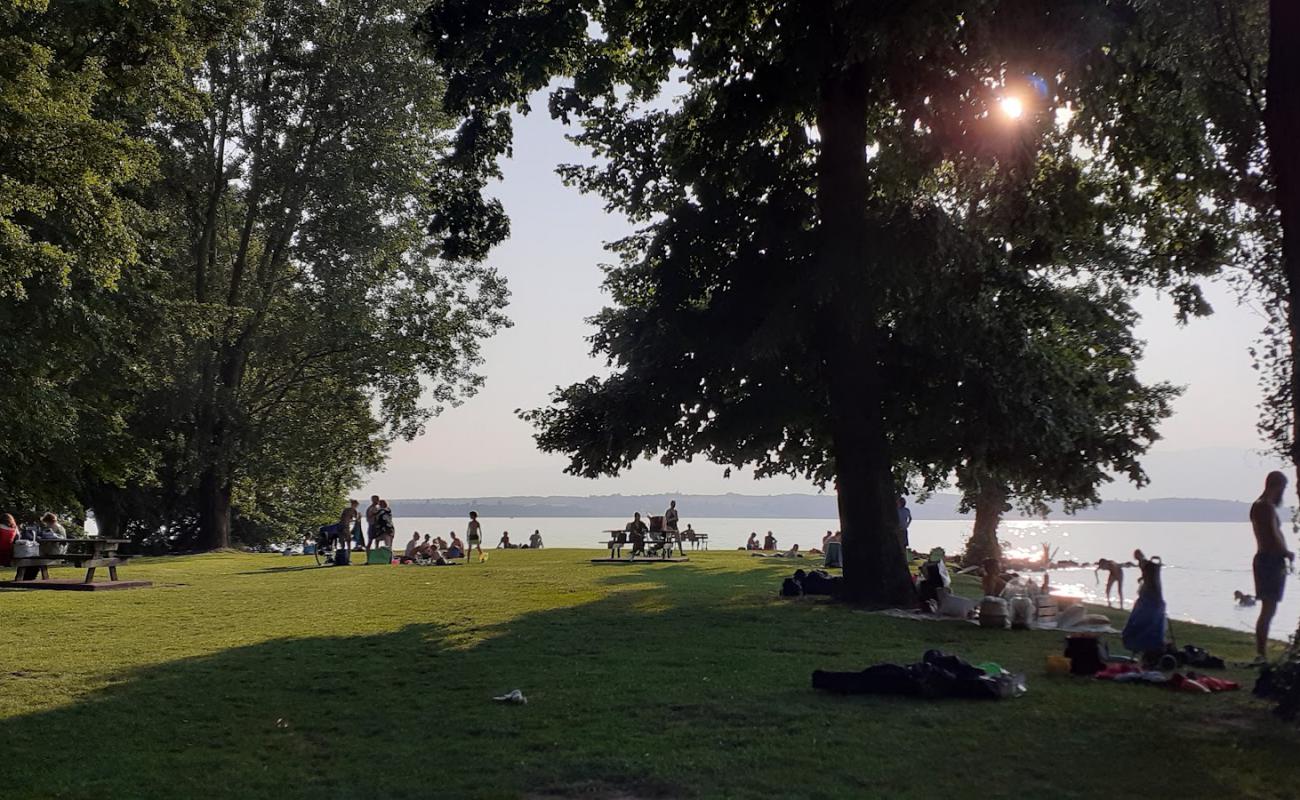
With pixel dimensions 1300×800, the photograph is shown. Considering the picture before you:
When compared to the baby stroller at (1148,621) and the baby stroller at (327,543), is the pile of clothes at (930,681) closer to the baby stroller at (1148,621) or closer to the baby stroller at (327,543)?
the baby stroller at (1148,621)

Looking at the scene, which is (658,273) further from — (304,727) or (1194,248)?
(304,727)

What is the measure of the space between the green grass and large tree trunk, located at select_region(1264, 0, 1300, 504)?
10.6 ft

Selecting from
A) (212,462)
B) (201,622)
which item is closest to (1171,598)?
(201,622)

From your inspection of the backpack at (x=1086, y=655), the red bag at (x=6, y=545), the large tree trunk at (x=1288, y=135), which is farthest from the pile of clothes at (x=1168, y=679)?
the red bag at (x=6, y=545)

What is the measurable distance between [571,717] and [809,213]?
45.3 feet

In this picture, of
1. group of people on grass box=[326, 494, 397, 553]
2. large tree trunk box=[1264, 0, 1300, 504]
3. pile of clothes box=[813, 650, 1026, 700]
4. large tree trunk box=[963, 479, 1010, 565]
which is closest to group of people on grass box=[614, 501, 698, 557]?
group of people on grass box=[326, 494, 397, 553]

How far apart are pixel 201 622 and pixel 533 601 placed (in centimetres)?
563

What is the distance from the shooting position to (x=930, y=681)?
936 centimetres

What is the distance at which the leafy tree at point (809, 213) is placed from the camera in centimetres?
1652

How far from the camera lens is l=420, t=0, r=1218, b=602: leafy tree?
54.2ft

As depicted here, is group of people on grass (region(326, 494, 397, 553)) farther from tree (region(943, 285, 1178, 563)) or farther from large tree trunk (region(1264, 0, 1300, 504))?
large tree trunk (region(1264, 0, 1300, 504))

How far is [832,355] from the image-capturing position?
62.5 feet

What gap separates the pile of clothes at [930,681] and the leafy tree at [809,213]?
Answer: 300 inches

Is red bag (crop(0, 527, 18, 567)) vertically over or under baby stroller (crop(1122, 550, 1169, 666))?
over
